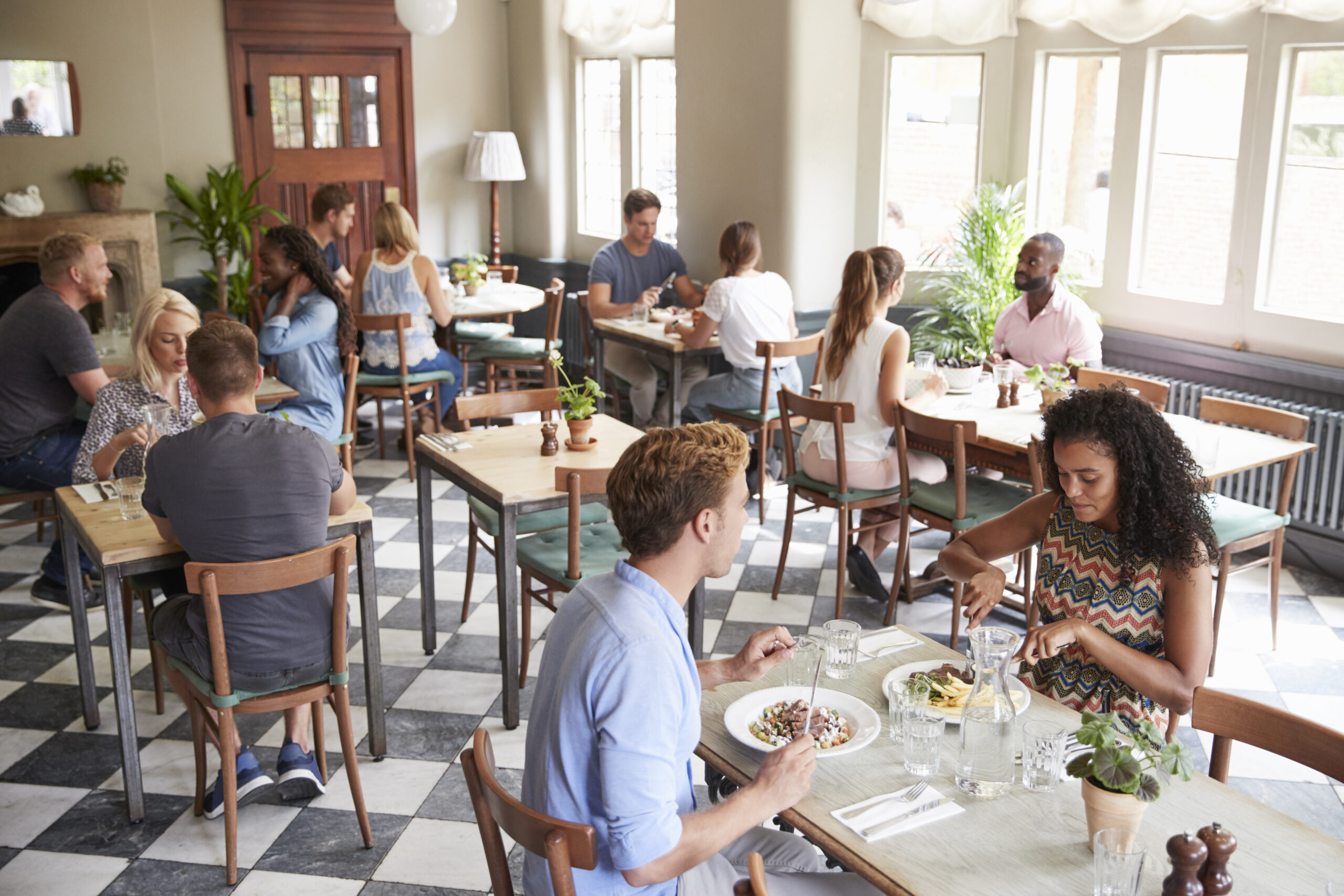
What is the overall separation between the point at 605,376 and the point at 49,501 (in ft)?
9.74

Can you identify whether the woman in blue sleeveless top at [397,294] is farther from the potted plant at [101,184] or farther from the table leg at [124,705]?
A: the table leg at [124,705]

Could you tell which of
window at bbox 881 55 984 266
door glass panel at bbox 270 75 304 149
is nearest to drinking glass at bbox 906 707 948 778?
window at bbox 881 55 984 266

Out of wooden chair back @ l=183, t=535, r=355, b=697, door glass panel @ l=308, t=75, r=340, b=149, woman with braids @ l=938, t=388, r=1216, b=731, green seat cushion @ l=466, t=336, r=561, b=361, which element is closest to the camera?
woman with braids @ l=938, t=388, r=1216, b=731

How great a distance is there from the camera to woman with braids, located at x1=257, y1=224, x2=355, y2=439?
5062mm

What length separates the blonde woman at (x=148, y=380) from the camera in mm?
3830

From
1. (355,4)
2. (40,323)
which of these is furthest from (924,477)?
(355,4)

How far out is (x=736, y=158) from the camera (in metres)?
6.55

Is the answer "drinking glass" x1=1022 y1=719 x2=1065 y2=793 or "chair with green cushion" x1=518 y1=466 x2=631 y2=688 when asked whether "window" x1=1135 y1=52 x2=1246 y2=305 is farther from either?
"drinking glass" x1=1022 y1=719 x2=1065 y2=793

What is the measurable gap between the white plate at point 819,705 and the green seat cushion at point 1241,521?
2.24 metres

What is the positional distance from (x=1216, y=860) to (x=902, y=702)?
24.1 inches

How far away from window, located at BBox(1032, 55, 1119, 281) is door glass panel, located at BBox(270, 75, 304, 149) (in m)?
4.87

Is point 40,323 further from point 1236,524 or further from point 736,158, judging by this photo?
point 1236,524

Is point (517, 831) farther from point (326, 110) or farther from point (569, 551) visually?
point (326, 110)

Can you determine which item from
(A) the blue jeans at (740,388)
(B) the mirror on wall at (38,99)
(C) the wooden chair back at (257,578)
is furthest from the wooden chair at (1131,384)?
(B) the mirror on wall at (38,99)
